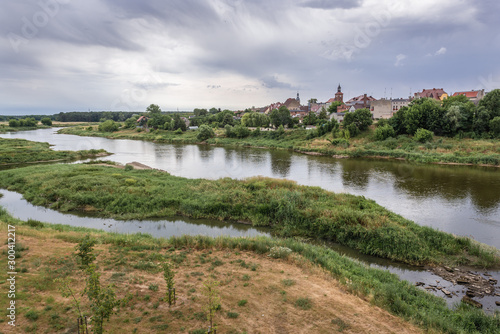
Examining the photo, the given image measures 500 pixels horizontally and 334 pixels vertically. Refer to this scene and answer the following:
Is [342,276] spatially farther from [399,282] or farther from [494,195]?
[494,195]

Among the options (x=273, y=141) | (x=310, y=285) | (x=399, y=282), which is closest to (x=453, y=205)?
(x=399, y=282)

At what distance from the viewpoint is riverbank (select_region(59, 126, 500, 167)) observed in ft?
121

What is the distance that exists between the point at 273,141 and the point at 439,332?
53766 mm

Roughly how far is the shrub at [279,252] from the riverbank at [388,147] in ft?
115

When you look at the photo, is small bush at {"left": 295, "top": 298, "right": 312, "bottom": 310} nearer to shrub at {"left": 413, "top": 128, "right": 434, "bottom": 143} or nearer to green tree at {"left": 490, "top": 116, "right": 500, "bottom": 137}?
shrub at {"left": 413, "top": 128, "right": 434, "bottom": 143}

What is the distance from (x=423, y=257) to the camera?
12727mm

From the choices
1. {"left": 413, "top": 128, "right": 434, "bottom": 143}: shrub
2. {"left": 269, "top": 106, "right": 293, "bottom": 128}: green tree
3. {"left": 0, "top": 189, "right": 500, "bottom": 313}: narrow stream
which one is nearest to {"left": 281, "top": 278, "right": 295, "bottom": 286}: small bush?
{"left": 0, "top": 189, "right": 500, "bottom": 313}: narrow stream

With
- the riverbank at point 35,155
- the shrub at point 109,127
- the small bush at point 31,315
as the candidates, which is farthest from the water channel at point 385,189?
the shrub at point 109,127

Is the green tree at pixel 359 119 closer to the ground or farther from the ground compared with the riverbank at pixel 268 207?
farther from the ground

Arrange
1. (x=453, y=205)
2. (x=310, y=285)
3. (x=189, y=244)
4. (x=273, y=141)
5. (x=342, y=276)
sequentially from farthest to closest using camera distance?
(x=273, y=141)
(x=453, y=205)
(x=189, y=244)
(x=342, y=276)
(x=310, y=285)

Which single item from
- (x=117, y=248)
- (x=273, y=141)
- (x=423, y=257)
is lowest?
(x=423, y=257)

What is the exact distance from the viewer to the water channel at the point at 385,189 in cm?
1633

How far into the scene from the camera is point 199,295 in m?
8.67

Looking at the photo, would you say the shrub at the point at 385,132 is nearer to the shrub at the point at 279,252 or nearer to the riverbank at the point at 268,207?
the riverbank at the point at 268,207
